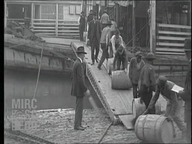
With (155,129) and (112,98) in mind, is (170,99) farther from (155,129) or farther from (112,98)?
(112,98)

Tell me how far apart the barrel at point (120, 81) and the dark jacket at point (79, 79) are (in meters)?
1.89

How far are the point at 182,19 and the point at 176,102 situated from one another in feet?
34.5

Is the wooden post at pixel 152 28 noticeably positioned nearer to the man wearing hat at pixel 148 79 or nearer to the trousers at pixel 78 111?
the man wearing hat at pixel 148 79

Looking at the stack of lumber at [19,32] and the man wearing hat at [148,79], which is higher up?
the stack of lumber at [19,32]

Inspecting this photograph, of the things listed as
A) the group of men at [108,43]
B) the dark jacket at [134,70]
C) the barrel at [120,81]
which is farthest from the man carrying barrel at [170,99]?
the group of men at [108,43]

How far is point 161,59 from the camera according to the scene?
1377cm

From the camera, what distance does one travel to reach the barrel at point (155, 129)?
6.74 m

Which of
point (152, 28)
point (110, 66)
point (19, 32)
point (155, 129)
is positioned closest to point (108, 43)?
point (110, 66)

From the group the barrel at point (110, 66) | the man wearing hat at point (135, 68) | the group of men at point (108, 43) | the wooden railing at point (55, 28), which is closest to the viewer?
the man wearing hat at point (135, 68)

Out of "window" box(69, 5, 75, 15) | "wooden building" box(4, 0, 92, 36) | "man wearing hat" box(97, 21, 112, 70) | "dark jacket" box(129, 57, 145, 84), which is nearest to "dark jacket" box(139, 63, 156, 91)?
"dark jacket" box(129, 57, 145, 84)

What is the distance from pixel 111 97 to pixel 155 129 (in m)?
3.11

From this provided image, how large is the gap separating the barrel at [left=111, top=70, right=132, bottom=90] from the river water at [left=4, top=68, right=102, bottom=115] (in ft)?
14.5

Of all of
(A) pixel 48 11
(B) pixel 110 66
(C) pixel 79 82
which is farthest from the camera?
(A) pixel 48 11

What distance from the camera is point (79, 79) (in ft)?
27.4
